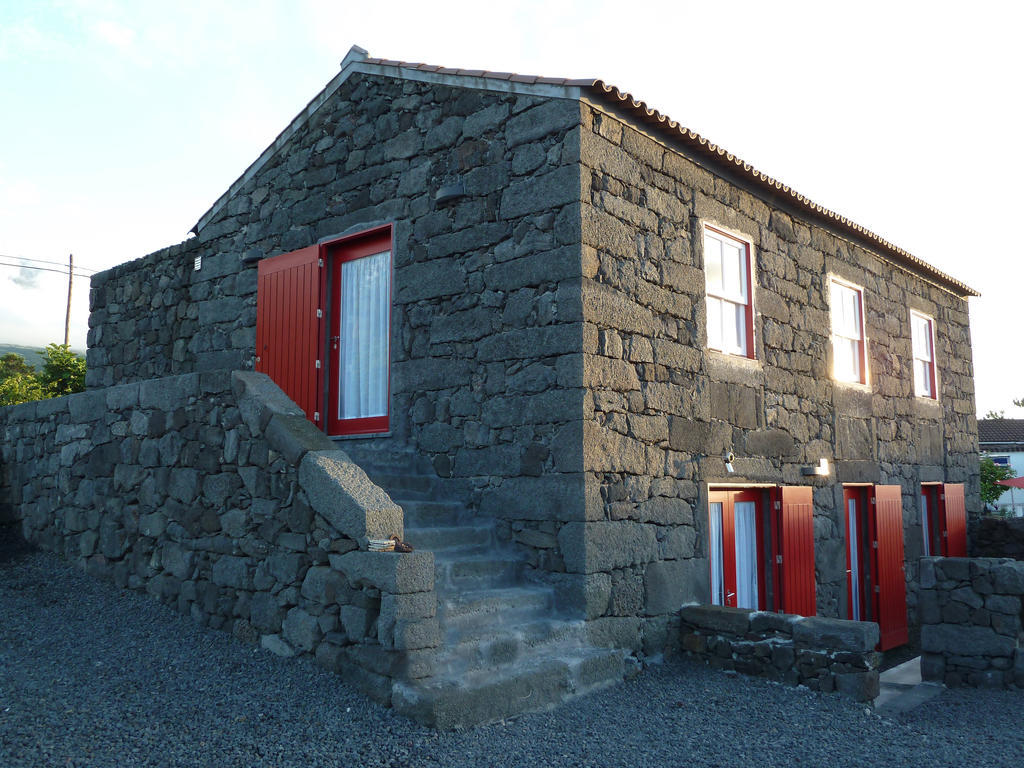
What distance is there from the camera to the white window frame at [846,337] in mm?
9039

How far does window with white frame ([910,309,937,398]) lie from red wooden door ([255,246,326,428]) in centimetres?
751

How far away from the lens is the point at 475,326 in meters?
6.45

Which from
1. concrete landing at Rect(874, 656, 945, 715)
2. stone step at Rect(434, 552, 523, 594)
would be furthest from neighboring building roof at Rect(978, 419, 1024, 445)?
stone step at Rect(434, 552, 523, 594)

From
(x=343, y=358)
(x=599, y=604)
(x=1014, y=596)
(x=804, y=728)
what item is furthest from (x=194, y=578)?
(x=1014, y=596)

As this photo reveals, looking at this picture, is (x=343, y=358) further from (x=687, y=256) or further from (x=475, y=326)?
(x=687, y=256)

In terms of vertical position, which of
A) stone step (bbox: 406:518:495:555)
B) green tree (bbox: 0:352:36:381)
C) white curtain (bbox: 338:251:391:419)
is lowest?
stone step (bbox: 406:518:495:555)

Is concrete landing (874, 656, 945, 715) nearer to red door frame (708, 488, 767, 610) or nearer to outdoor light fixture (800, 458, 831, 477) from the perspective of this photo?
red door frame (708, 488, 767, 610)

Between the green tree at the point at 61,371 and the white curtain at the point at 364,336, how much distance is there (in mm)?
16634

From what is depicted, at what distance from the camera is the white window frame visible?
9039mm

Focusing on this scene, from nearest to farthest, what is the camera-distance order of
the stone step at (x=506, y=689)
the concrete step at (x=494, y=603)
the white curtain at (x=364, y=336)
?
the stone step at (x=506, y=689) < the concrete step at (x=494, y=603) < the white curtain at (x=364, y=336)

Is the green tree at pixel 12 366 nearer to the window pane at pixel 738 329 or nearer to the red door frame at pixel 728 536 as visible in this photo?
the window pane at pixel 738 329

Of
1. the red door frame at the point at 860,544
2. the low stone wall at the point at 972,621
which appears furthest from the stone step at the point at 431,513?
the red door frame at the point at 860,544

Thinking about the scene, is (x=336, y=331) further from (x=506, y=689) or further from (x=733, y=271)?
(x=506, y=689)

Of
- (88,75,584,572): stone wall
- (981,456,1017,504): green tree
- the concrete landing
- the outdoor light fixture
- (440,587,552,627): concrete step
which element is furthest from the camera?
(981,456,1017,504): green tree
